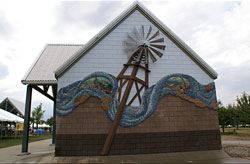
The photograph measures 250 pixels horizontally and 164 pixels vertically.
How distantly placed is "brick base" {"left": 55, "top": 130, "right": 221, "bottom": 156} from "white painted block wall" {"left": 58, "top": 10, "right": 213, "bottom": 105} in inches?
120

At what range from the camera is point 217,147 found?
10.7 m

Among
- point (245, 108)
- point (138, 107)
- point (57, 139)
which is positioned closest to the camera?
point (57, 139)

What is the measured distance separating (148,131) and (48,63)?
27.9 feet

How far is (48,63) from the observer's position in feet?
43.1

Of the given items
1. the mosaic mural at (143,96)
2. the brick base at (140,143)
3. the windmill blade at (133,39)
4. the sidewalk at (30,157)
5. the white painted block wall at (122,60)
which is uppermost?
the windmill blade at (133,39)

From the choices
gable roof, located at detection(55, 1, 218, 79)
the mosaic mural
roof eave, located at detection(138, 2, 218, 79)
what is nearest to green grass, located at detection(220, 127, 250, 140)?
the mosaic mural

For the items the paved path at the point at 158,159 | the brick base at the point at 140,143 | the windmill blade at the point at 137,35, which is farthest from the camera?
the windmill blade at the point at 137,35

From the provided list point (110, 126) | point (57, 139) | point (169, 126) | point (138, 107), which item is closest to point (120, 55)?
point (138, 107)

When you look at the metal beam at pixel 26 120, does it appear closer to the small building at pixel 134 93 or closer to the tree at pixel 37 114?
the small building at pixel 134 93

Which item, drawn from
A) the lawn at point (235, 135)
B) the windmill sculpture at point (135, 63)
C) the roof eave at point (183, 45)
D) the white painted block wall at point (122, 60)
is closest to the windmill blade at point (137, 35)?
the windmill sculpture at point (135, 63)

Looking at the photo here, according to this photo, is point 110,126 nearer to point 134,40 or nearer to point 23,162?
point 23,162

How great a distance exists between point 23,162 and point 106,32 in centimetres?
816

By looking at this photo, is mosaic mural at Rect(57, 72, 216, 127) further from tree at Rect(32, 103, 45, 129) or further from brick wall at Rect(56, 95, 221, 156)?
tree at Rect(32, 103, 45, 129)

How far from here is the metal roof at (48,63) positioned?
11156mm
